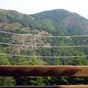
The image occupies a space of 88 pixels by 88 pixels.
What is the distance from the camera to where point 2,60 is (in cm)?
5244

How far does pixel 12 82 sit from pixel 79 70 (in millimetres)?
49104

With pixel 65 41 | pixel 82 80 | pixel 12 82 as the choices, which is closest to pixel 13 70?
pixel 82 80

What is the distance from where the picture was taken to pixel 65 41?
175000mm

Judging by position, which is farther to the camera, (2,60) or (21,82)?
(2,60)

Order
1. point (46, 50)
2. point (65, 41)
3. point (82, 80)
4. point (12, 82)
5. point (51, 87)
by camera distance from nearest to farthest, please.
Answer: point (51, 87)
point (82, 80)
point (12, 82)
point (46, 50)
point (65, 41)

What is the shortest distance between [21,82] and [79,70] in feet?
121

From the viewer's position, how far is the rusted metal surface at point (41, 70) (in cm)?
223

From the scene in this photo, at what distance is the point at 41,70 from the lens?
2.23 meters

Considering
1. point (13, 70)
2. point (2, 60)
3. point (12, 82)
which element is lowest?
point (12, 82)

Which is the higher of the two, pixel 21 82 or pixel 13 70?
pixel 13 70

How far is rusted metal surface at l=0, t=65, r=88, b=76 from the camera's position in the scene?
7.32ft

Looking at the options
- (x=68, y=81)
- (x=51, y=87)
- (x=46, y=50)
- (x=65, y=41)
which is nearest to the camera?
(x=51, y=87)

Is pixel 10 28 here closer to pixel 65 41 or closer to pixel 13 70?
pixel 65 41

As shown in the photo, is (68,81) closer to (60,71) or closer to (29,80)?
(29,80)
